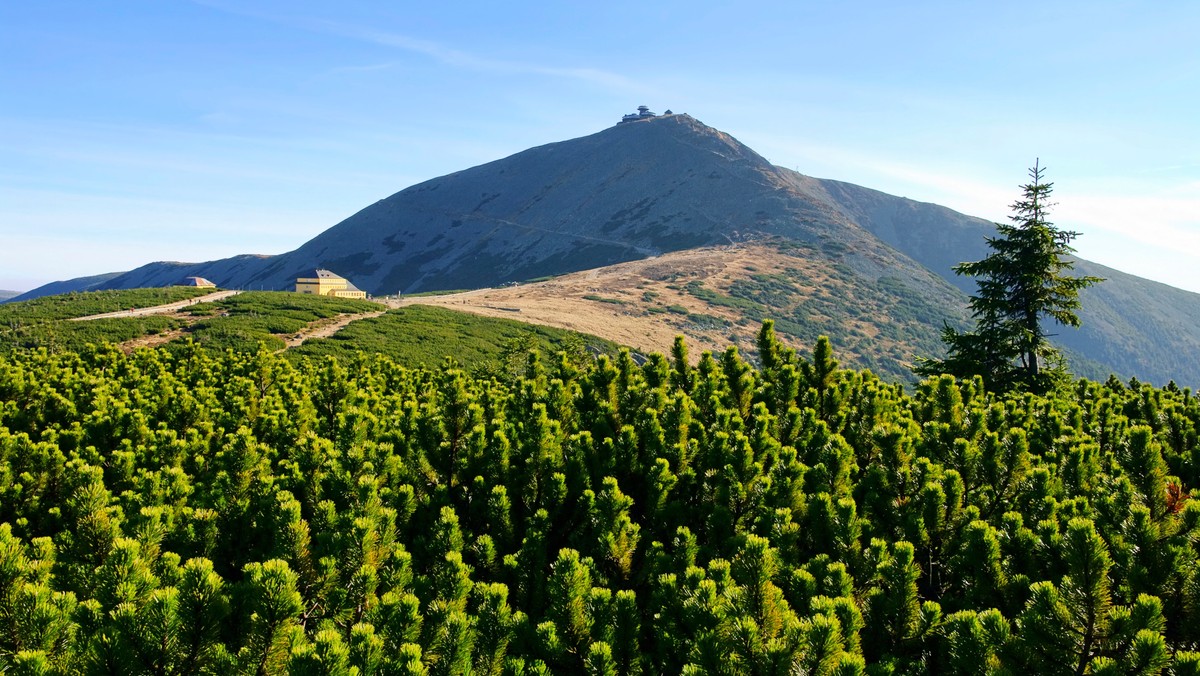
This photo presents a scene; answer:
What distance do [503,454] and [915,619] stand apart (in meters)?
3.71

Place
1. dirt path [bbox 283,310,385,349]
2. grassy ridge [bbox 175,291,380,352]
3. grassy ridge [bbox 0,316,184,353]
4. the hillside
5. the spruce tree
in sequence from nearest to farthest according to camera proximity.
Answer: the spruce tree
grassy ridge [bbox 0,316,184,353]
grassy ridge [bbox 175,291,380,352]
dirt path [bbox 283,310,385,349]
the hillside

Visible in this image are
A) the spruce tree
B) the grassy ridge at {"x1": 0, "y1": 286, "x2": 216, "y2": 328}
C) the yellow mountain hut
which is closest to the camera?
the spruce tree

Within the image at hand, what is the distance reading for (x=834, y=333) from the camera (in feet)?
287

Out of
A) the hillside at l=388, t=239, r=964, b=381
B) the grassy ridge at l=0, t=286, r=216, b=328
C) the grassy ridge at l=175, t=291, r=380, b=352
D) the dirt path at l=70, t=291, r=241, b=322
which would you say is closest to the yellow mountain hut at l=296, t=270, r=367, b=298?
the hillside at l=388, t=239, r=964, b=381

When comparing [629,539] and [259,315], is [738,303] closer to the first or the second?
[259,315]

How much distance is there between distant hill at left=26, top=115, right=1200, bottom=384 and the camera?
13262cm

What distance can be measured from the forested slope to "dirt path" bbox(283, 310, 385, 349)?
42.6m

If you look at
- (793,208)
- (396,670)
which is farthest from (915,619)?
(793,208)

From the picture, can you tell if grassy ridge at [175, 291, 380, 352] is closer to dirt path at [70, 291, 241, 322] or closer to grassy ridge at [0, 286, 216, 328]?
dirt path at [70, 291, 241, 322]

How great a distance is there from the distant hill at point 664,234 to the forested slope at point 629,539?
4113 inches

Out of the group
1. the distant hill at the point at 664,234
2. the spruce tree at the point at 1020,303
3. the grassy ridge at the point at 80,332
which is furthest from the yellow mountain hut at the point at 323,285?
the spruce tree at the point at 1020,303

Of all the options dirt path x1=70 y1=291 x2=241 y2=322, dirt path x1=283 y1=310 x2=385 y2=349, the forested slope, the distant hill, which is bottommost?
the forested slope

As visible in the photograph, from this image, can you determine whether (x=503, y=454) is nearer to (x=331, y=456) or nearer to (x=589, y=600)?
(x=331, y=456)

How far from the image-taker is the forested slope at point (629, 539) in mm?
3461
